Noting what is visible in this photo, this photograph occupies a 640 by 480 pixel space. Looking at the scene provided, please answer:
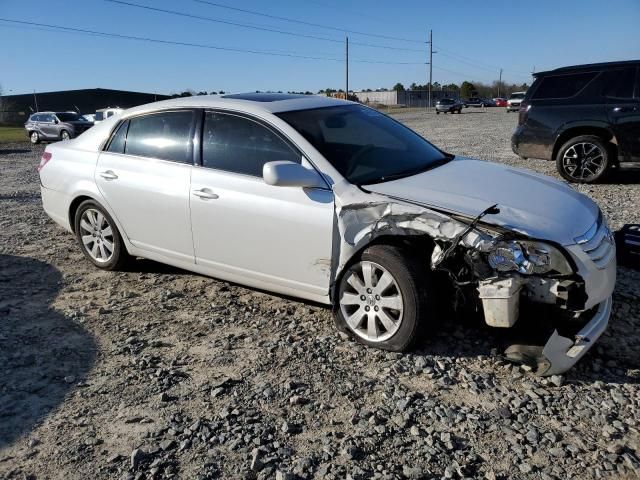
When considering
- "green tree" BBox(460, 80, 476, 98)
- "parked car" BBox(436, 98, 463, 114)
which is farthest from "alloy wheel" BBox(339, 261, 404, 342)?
"green tree" BBox(460, 80, 476, 98)

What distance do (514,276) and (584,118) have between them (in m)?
6.77

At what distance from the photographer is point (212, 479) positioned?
2461 millimetres

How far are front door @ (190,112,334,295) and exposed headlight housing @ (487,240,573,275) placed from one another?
3.65 ft

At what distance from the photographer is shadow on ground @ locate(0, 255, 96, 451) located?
3.02m

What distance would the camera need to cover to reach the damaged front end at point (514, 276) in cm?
309

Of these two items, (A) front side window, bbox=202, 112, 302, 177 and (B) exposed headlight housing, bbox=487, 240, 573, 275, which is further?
(A) front side window, bbox=202, 112, 302, 177

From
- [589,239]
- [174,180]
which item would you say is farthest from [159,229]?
[589,239]

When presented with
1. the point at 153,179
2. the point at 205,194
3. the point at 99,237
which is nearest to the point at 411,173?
the point at 205,194

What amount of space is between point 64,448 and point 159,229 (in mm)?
2212

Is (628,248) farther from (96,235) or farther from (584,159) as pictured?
(96,235)

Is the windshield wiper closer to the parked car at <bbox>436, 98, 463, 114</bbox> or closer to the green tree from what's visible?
the parked car at <bbox>436, 98, 463, 114</bbox>

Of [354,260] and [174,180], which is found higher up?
[174,180]

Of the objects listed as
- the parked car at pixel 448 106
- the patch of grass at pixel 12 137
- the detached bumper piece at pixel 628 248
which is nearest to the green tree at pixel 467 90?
the parked car at pixel 448 106

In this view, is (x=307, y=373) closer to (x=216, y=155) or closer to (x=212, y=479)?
(x=212, y=479)
